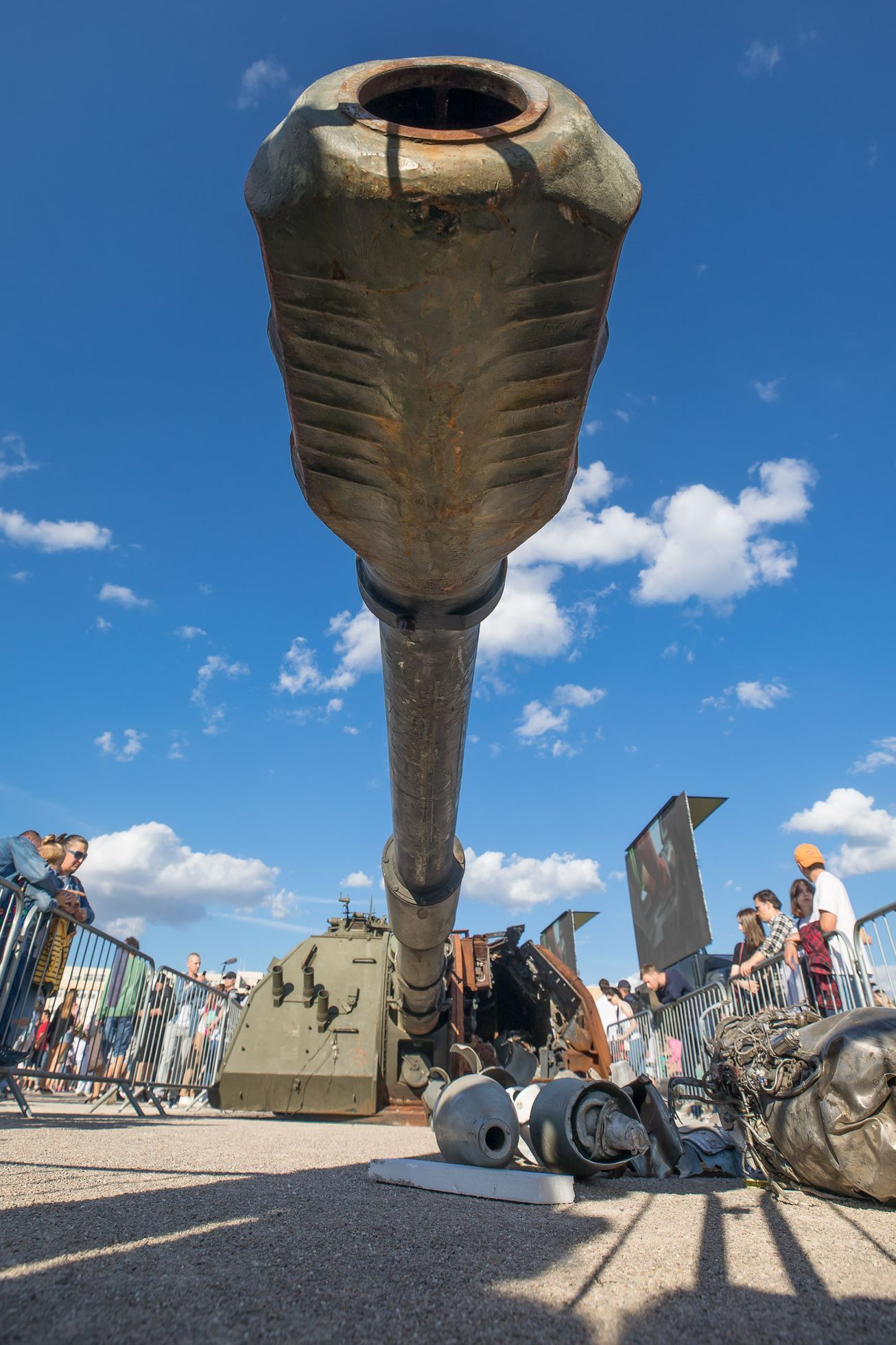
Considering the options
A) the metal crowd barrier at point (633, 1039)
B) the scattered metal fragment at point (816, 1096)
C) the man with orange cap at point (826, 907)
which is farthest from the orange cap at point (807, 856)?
the metal crowd barrier at point (633, 1039)

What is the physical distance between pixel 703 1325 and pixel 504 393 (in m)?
1.87

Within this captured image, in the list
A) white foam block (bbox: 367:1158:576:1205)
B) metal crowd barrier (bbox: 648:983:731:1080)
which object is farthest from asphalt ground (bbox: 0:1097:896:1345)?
metal crowd barrier (bbox: 648:983:731:1080)

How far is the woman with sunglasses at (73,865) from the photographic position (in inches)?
237

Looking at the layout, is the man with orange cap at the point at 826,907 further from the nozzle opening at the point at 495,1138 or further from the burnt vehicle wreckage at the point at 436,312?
the burnt vehicle wreckage at the point at 436,312

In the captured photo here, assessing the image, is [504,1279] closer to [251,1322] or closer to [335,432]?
[251,1322]

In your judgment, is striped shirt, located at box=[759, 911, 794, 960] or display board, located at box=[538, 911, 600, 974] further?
display board, located at box=[538, 911, 600, 974]

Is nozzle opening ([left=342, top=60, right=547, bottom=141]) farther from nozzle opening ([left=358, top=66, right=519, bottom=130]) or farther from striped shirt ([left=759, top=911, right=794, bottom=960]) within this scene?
striped shirt ([left=759, top=911, right=794, bottom=960])

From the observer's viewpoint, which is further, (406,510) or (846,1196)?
(846,1196)

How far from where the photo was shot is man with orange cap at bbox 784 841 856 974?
15.9ft

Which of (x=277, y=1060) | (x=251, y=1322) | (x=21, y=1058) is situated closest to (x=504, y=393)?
(x=251, y=1322)

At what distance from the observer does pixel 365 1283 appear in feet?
5.53

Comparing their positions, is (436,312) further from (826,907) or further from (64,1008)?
(64,1008)

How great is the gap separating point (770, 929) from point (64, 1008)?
576cm

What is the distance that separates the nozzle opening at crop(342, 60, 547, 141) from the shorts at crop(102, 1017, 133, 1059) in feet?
26.0
